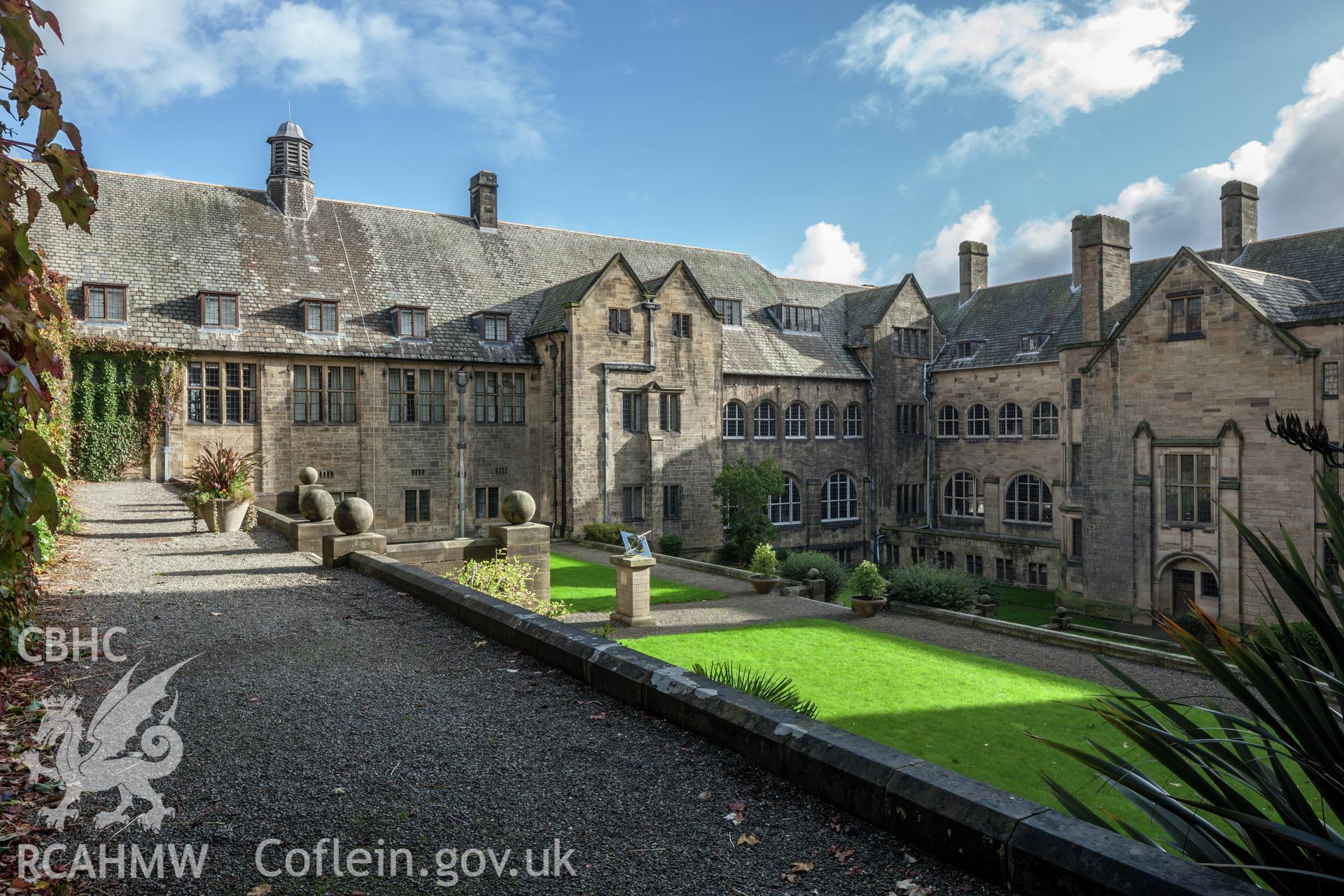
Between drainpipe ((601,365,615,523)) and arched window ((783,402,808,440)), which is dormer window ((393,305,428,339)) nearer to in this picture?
drainpipe ((601,365,615,523))

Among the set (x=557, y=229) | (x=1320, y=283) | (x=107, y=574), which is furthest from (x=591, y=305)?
(x=1320, y=283)

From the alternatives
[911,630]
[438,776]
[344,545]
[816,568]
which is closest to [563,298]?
[816,568]

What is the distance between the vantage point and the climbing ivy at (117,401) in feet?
79.7

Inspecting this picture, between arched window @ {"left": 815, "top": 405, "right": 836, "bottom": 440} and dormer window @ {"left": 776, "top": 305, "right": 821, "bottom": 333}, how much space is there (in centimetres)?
419

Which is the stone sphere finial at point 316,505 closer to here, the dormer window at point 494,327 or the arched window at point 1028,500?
the dormer window at point 494,327

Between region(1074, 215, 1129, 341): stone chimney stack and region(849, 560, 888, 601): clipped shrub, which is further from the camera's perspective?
region(1074, 215, 1129, 341): stone chimney stack

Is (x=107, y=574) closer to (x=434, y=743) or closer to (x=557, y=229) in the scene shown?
(x=434, y=743)

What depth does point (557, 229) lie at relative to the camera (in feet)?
121

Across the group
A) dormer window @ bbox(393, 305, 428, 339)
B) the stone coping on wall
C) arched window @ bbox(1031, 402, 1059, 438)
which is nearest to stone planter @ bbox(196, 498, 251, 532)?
dormer window @ bbox(393, 305, 428, 339)

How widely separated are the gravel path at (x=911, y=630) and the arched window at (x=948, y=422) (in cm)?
2061

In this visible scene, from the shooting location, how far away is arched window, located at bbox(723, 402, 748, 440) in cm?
3541

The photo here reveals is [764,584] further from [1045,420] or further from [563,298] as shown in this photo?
[1045,420]

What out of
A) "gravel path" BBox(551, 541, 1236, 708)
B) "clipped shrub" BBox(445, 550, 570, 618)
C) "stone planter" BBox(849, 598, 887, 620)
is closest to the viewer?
"clipped shrub" BBox(445, 550, 570, 618)

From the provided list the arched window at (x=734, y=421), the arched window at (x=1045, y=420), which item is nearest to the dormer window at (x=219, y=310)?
the arched window at (x=734, y=421)
